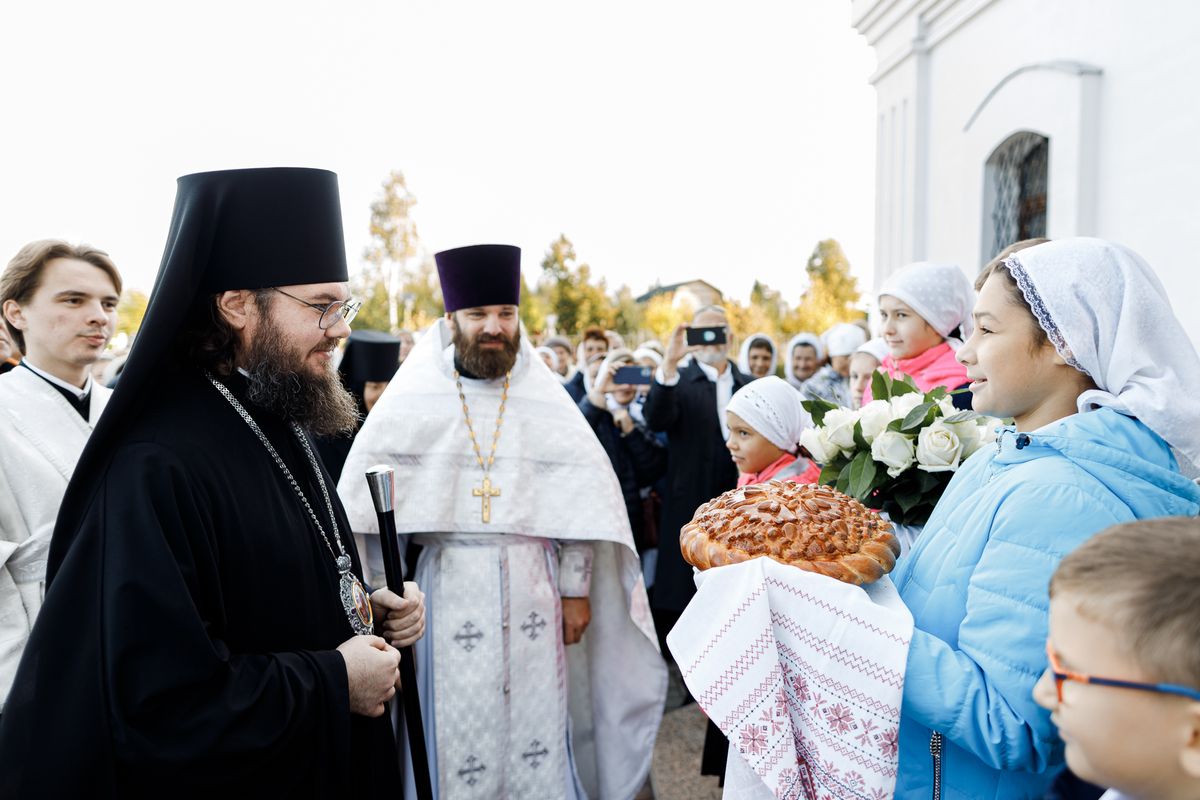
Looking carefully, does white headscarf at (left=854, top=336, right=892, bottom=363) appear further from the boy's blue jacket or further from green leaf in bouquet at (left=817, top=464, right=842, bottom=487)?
the boy's blue jacket

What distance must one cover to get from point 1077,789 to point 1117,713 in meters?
0.69

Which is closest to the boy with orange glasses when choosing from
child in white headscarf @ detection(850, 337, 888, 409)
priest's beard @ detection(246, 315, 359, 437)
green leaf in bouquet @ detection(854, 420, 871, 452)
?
green leaf in bouquet @ detection(854, 420, 871, 452)

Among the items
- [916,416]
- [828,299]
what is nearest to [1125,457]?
[916,416]

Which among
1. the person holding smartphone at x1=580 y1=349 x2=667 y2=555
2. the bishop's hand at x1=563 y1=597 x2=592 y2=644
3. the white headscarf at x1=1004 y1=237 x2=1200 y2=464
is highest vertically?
the white headscarf at x1=1004 y1=237 x2=1200 y2=464

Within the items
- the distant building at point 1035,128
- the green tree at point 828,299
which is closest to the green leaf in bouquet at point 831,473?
the distant building at point 1035,128

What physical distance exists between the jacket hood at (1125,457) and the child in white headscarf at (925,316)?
2.03 meters

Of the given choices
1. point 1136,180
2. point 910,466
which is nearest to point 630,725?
point 910,466

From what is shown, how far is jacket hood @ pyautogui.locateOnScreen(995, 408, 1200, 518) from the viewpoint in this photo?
141 cm

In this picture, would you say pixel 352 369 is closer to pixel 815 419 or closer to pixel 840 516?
pixel 815 419

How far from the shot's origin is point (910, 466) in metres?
2.19

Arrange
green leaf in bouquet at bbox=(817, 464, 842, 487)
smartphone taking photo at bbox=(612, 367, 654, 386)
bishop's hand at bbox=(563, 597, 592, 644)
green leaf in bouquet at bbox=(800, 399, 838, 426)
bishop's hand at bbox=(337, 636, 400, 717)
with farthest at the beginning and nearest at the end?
smartphone taking photo at bbox=(612, 367, 654, 386)
bishop's hand at bbox=(563, 597, 592, 644)
green leaf in bouquet at bbox=(800, 399, 838, 426)
green leaf in bouquet at bbox=(817, 464, 842, 487)
bishop's hand at bbox=(337, 636, 400, 717)

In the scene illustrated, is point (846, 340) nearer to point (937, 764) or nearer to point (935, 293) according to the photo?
point (935, 293)

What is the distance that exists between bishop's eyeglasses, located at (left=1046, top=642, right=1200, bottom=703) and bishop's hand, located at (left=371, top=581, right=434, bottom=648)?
1664mm

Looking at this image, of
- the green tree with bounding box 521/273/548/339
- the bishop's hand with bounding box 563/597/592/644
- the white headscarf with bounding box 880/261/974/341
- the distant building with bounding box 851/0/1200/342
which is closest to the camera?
the white headscarf with bounding box 880/261/974/341
